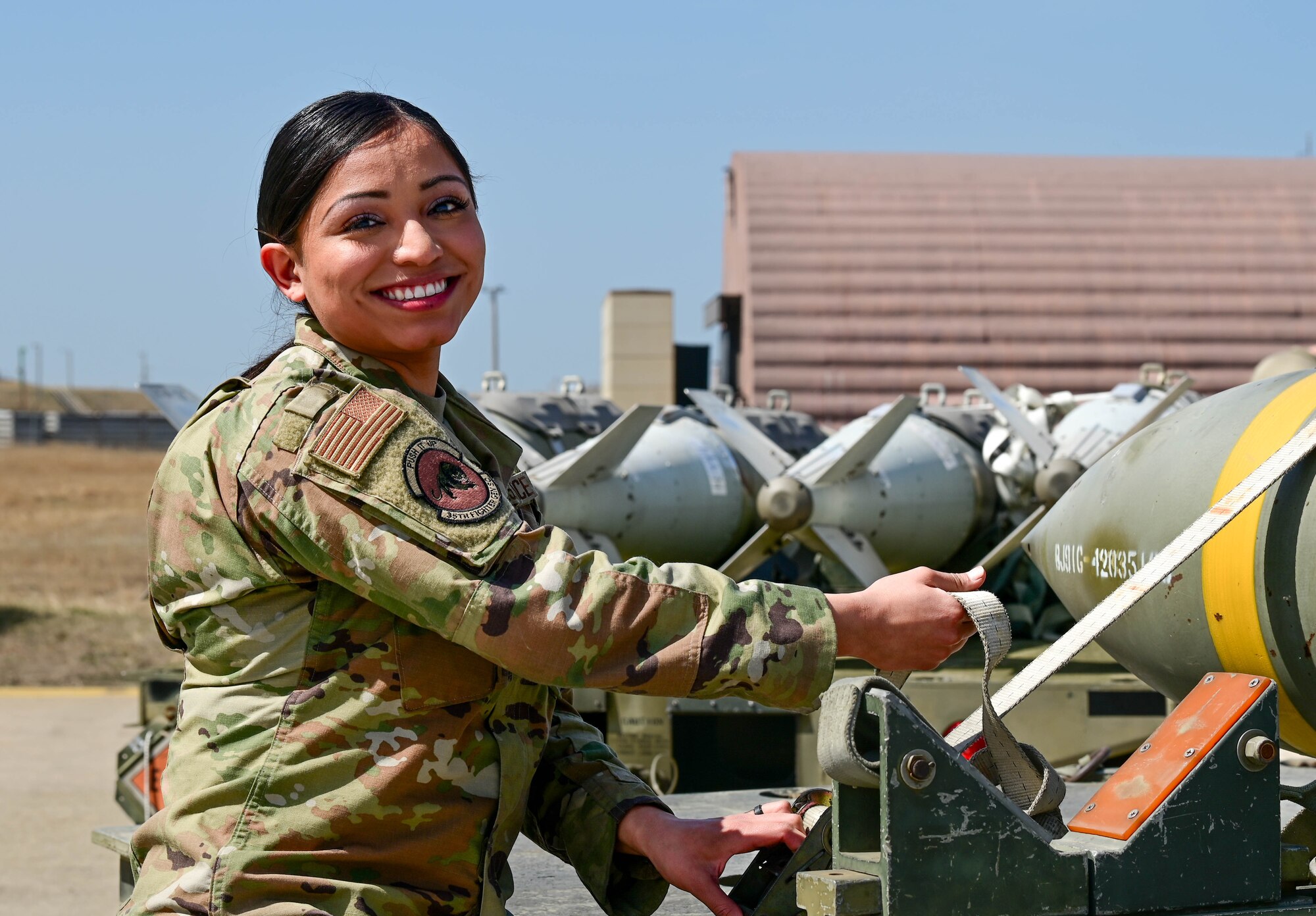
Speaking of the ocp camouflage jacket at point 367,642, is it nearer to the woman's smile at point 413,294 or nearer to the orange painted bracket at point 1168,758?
the woman's smile at point 413,294

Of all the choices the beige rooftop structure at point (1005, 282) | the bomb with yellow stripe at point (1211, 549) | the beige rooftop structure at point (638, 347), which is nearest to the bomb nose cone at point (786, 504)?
the bomb with yellow stripe at point (1211, 549)

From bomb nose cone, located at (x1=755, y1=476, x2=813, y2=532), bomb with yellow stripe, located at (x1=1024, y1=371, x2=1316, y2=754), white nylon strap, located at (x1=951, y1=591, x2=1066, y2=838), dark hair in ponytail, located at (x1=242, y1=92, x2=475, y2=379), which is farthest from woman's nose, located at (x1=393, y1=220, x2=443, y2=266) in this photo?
bomb nose cone, located at (x1=755, y1=476, x2=813, y2=532)

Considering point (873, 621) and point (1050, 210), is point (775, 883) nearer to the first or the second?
point (873, 621)

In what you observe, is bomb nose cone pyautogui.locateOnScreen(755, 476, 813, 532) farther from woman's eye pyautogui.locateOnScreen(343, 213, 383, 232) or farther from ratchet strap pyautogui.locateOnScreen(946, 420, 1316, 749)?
woman's eye pyautogui.locateOnScreen(343, 213, 383, 232)

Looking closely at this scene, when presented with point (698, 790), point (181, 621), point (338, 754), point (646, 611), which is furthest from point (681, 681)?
point (698, 790)

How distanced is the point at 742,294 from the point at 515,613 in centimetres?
1865

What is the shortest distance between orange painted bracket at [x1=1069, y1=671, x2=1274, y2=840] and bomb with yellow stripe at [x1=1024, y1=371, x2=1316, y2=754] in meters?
0.47

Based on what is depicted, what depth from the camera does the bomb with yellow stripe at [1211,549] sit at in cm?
241

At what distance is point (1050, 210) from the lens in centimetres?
2058

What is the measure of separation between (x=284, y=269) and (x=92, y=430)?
153 feet

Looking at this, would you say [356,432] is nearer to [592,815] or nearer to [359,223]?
[359,223]

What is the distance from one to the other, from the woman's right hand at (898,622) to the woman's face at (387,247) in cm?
59

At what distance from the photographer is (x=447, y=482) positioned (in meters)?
1.62

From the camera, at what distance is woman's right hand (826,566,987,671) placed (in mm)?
1661
